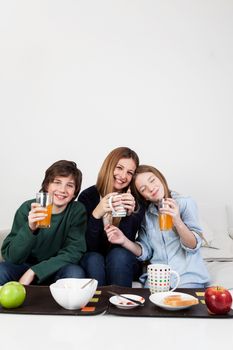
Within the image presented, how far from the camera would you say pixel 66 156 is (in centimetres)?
298

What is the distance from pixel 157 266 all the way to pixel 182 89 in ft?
6.59

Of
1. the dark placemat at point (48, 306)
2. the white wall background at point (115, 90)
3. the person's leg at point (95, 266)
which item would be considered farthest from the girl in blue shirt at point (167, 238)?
the white wall background at point (115, 90)

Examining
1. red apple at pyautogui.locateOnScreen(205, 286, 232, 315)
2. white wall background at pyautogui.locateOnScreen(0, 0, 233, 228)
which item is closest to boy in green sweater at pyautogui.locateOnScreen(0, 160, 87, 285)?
red apple at pyautogui.locateOnScreen(205, 286, 232, 315)

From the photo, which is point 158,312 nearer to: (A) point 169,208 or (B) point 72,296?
(B) point 72,296

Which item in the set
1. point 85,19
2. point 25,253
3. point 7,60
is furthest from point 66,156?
point 25,253

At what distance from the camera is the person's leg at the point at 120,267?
1.74 metres

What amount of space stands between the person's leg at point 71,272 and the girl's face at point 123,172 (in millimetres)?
530

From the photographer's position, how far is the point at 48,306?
1151mm

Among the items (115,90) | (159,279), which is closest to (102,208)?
(159,279)

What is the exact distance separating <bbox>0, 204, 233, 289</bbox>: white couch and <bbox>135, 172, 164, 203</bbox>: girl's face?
1.46 feet

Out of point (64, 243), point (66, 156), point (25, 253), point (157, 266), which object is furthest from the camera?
point (66, 156)

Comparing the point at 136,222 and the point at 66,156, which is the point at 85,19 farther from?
the point at 136,222

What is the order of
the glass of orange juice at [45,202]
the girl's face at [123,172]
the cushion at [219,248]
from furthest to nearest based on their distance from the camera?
the cushion at [219,248], the girl's face at [123,172], the glass of orange juice at [45,202]

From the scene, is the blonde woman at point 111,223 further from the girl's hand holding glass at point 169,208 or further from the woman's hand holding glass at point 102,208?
the girl's hand holding glass at point 169,208
